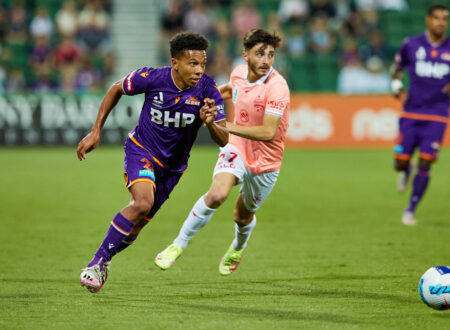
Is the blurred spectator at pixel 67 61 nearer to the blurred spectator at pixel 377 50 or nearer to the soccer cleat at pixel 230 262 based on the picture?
the blurred spectator at pixel 377 50

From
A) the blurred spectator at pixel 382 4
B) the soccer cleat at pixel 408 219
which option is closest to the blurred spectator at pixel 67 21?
the blurred spectator at pixel 382 4

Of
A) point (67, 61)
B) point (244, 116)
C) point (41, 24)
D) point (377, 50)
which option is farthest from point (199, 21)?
point (244, 116)

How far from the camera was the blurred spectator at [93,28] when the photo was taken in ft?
74.4

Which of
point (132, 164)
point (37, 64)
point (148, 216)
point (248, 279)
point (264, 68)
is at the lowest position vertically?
point (37, 64)

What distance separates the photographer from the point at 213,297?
6340 millimetres

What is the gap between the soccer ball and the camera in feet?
18.5

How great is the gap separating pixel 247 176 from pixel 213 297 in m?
1.57

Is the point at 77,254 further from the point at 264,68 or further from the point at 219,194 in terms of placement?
the point at 264,68

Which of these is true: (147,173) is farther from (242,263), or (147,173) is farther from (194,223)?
(242,263)

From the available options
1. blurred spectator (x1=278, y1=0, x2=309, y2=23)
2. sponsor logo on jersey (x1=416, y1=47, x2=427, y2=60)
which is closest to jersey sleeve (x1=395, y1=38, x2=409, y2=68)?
sponsor logo on jersey (x1=416, y1=47, x2=427, y2=60)

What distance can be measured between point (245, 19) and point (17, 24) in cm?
647

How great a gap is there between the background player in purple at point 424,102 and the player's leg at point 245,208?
3.65 m

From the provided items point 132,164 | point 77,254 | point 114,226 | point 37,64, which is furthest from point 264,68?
point 37,64

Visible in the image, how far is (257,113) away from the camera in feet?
24.4
